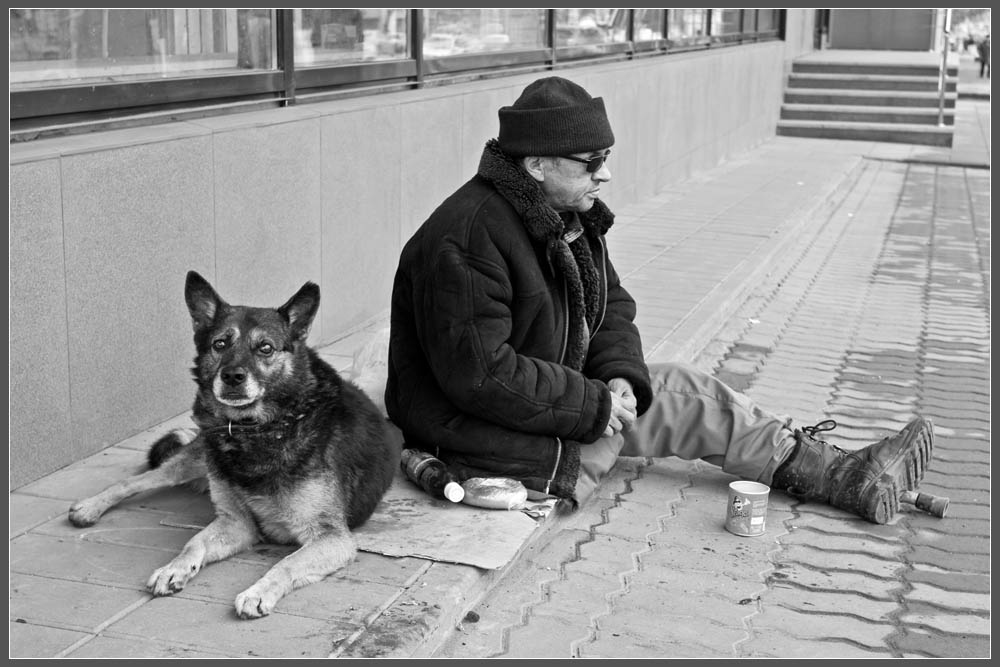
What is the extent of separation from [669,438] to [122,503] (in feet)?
6.91

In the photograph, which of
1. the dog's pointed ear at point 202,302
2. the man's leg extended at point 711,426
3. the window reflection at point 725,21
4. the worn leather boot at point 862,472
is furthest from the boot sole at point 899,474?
the window reflection at point 725,21


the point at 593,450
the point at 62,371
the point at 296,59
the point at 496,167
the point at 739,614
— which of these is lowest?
the point at 739,614

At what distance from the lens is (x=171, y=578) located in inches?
141

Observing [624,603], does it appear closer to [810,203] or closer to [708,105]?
[810,203]

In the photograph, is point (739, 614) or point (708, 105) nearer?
point (739, 614)

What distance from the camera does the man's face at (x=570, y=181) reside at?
4281 mm

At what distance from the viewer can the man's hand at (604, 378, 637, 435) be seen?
441cm

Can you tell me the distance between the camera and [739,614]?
153 inches

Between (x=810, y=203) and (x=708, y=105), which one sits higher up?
(x=708, y=105)

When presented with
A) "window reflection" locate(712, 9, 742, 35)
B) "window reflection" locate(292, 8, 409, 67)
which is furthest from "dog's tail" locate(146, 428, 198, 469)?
"window reflection" locate(712, 9, 742, 35)

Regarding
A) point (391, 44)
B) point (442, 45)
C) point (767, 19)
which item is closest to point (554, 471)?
point (391, 44)

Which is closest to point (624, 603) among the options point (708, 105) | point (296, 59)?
point (296, 59)

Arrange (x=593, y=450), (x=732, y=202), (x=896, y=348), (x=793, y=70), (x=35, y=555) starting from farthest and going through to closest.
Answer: (x=793, y=70), (x=732, y=202), (x=896, y=348), (x=593, y=450), (x=35, y=555)

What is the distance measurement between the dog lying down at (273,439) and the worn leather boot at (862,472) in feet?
5.84
